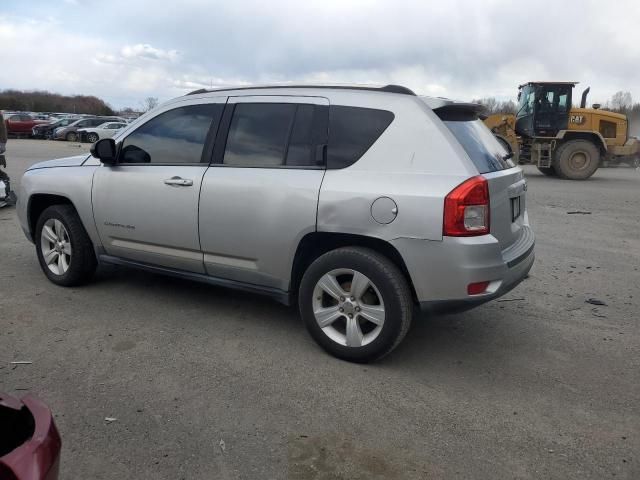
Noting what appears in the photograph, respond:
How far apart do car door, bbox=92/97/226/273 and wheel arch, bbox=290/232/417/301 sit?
821 millimetres

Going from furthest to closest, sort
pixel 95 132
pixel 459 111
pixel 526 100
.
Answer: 1. pixel 95 132
2. pixel 526 100
3. pixel 459 111

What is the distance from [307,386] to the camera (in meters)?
3.34

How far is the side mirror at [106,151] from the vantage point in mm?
4465

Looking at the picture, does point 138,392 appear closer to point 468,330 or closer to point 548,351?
point 468,330

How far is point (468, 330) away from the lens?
430cm

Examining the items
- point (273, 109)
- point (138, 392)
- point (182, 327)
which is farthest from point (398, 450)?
point (273, 109)

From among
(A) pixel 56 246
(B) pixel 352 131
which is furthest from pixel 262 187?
(A) pixel 56 246

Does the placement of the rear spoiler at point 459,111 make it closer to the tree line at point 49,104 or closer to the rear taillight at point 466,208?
the rear taillight at point 466,208

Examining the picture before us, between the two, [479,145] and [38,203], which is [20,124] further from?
[479,145]

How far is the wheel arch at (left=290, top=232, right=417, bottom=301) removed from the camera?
11.4 feet

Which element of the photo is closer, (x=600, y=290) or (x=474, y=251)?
(x=474, y=251)

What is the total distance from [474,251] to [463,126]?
99cm

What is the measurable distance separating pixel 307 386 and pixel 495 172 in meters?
1.88

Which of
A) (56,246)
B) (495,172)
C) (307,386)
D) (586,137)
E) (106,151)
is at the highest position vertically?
(586,137)
